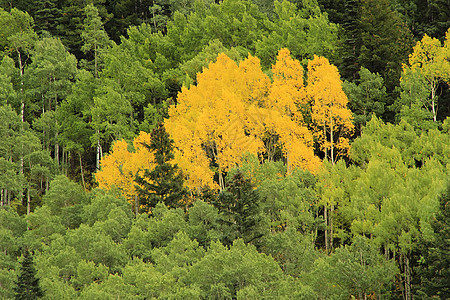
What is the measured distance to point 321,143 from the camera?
2250 inches

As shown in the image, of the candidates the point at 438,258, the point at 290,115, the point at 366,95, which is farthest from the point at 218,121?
the point at 438,258

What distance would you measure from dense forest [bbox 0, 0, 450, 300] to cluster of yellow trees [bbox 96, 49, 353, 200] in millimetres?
207

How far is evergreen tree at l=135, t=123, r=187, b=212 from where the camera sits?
55.6m

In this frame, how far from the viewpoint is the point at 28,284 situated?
1944 inches

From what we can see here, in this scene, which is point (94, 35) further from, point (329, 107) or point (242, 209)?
point (242, 209)

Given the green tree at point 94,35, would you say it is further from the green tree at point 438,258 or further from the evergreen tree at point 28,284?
the green tree at point 438,258

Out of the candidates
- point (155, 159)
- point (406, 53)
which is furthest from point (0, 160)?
point (406, 53)

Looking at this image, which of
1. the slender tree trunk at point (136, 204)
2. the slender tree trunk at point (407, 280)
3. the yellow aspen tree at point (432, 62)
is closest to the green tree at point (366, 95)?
the yellow aspen tree at point (432, 62)

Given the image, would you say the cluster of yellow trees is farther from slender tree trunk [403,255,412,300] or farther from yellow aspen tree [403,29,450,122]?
slender tree trunk [403,255,412,300]

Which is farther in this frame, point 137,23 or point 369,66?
point 137,23

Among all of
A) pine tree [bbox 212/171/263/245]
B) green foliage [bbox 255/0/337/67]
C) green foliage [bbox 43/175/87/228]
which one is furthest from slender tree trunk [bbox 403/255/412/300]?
green foliage [bbox 255/0/337/67]

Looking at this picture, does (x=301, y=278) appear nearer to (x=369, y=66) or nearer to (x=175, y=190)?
(x=175, y=190)

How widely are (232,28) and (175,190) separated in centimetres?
3546

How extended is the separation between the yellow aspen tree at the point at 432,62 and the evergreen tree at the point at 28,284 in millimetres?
39924
